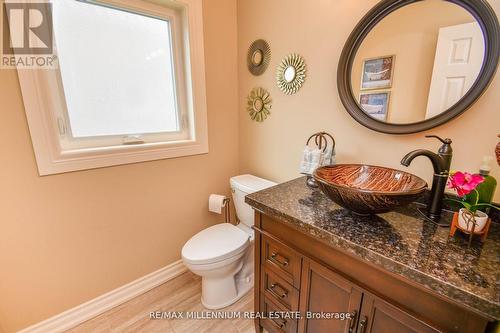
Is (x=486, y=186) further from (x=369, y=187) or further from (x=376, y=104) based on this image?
(x=376, y=104)

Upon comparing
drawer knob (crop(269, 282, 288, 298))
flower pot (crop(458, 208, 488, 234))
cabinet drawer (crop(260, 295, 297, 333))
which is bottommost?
cabinet drawer (crop(260, 295, 297, 333))

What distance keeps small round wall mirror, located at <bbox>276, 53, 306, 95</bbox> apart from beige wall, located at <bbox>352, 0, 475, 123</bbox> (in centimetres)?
38

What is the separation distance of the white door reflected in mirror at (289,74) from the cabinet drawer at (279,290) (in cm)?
115

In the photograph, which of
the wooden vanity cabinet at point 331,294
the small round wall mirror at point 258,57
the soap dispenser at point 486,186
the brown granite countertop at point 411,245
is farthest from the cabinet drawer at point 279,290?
the small round wall mirror at point 258,57

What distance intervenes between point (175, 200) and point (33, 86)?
3.34 ft

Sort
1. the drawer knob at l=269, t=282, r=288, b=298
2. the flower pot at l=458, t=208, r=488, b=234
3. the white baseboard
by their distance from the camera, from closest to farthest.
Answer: the flower pot at l=458, t=208, r=488, b=234
the drawer knob at l=269, t=282, r=288, b=298
the white baseboard

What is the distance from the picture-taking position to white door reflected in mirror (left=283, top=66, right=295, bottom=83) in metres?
1.41

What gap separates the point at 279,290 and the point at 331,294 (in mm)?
304

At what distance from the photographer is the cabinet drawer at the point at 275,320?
1043 mm

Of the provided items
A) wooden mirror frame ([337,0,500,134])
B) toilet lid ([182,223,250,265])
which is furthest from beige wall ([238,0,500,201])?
toilet lid ([182,223,250,265])

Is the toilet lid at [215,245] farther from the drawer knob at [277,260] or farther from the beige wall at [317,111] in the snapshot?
the beige wall at [317,111]

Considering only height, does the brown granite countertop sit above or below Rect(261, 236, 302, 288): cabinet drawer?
above

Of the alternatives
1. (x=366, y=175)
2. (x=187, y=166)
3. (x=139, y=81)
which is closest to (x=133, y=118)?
(x=139, y=81)

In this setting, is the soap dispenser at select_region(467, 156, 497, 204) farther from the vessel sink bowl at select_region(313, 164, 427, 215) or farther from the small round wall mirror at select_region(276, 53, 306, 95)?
the small round wall mirror at select_region(276, 53, 306, 95)
